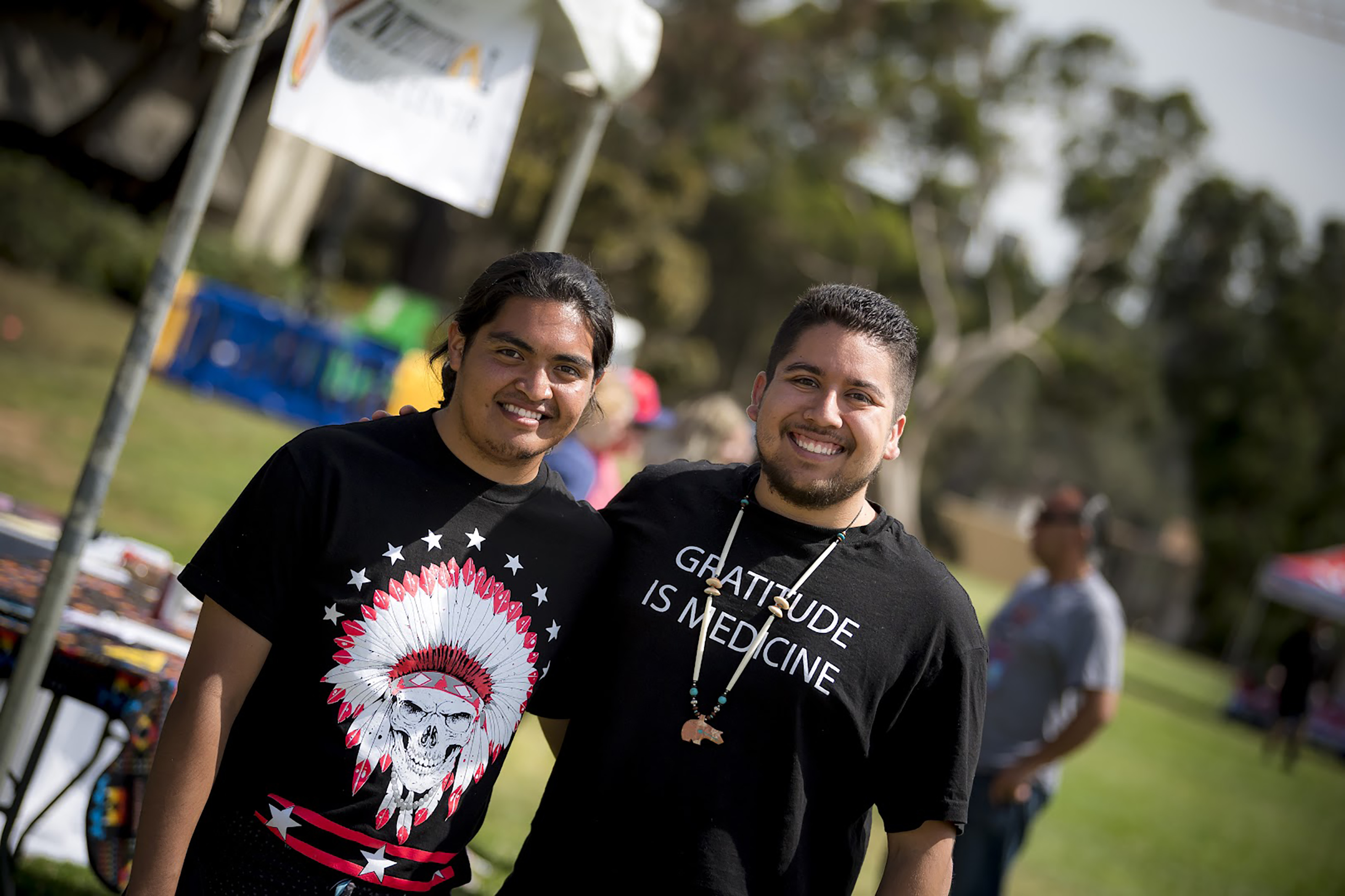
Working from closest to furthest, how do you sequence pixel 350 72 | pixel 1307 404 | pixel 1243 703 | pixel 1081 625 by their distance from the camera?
pixel 350 72 < pixel 1081 625 < pixel 1243 703 < pixel 1307 404

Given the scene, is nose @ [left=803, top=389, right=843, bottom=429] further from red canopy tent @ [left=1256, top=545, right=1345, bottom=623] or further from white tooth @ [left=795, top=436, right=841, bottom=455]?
red canopy tent @ [left=1256, top=545, right=1345, bottom=623]

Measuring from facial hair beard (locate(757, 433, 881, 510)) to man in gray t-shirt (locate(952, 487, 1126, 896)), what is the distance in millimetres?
2293

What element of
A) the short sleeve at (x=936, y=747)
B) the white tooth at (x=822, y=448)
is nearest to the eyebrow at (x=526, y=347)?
the white tooth at (x=822, y=448)

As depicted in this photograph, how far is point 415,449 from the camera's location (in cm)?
207

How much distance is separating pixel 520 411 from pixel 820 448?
0.55 metres

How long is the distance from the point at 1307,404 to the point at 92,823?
3900 cm

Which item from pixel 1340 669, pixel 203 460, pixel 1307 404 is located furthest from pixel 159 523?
pixel 1307 404

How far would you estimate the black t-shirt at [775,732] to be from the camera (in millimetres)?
2027

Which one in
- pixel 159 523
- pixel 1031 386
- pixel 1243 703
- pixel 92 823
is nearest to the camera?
pixel 92 823

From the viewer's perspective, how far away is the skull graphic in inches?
80.0

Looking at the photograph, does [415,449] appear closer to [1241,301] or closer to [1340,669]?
[1340,669]

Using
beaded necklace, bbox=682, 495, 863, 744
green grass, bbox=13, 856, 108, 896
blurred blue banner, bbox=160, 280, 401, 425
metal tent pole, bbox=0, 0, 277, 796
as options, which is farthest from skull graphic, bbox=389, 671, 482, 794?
blurred blue banner, bbox=160, 280, 401, 425

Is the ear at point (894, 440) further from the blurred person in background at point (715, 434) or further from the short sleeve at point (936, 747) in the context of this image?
the blurred person in background at point (715, 434)

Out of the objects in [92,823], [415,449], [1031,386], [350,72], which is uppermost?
[1031,386]
